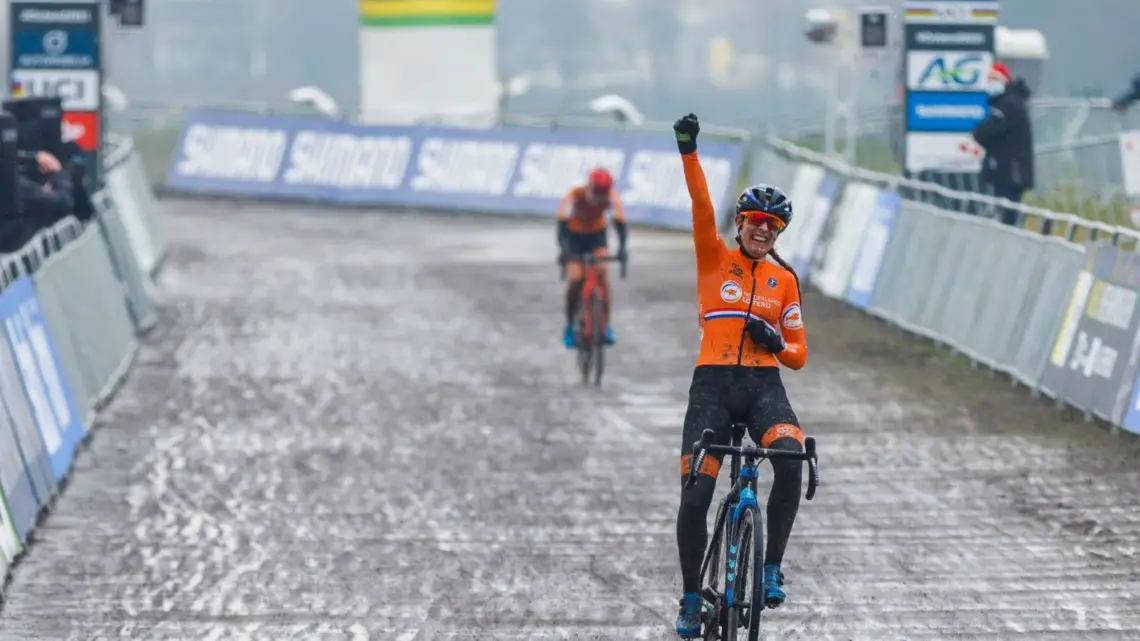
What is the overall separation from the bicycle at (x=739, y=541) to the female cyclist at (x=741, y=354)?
92 millimetres

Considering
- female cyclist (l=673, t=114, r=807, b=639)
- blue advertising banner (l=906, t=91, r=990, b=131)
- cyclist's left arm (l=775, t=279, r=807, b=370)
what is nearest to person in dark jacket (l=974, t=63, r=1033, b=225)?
blue advertising banner (l=906, t=91, r=990, b=131)

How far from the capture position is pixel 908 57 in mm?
23719

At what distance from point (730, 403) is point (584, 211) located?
29.6 feet

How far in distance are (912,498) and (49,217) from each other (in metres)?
8.23

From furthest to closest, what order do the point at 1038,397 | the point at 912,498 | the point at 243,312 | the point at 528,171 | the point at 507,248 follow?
the point at 528,171, the point at 507,248, the point at 243,312, the point at 1038,397, the point at 912,498

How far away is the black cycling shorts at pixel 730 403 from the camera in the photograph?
29.5 ft

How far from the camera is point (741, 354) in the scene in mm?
9094

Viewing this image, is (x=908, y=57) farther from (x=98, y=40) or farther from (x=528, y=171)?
(x=528, y=171)

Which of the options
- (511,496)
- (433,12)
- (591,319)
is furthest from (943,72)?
(433,12)

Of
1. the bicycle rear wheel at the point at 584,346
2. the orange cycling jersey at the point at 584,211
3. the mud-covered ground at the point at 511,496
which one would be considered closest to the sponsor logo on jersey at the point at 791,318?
the mud-covered ground at the point at 511,496

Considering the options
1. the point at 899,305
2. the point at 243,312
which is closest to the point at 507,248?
the point at 243,312

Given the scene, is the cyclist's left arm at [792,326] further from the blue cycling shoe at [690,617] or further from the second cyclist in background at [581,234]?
the second cyclist in background at [581,234]

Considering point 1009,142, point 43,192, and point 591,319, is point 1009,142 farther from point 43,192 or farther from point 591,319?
point 43,192

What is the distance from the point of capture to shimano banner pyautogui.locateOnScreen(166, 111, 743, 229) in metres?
35.3
